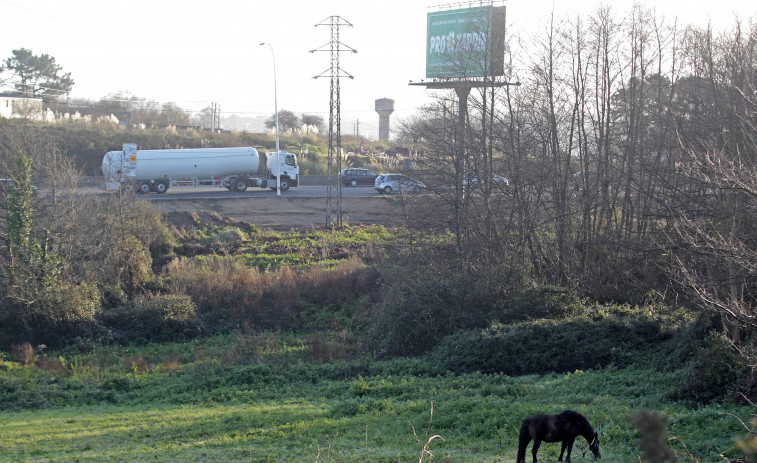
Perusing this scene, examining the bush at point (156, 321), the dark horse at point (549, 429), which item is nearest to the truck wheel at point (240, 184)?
the bush at point (156, 321)

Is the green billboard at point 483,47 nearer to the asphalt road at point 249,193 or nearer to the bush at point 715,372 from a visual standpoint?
the bush at point 715,372

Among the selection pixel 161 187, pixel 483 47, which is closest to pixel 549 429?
pixel 483 47

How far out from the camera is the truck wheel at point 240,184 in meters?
51.5

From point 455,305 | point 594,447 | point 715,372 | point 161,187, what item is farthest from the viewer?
point 161,187

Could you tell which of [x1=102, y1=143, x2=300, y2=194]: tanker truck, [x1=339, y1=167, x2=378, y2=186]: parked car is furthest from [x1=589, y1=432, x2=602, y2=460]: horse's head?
[x1=339, y1=167, x2=378, y2=186]: parked car

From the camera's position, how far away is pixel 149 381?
16000 mm

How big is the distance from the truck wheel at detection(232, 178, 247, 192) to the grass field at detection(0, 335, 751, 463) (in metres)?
34.4

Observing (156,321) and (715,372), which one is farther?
(156,321)

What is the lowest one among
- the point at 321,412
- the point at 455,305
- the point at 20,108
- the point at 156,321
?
the point at 156,321

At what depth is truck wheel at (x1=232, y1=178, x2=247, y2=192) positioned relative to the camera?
51.5 meters

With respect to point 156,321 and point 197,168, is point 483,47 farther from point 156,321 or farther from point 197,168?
point 197,168

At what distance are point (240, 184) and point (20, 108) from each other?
110 feet

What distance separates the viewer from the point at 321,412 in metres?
11.2

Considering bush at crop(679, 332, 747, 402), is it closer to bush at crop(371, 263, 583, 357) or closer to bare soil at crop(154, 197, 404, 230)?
bush at crop(371, 263, 583, 357)
